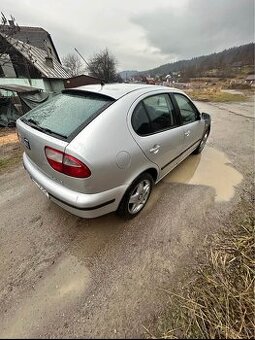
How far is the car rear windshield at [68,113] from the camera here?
6.59 ft

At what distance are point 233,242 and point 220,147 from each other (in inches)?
137

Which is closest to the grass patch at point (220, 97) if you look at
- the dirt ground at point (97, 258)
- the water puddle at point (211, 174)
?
the water puddle at point (211, 174)

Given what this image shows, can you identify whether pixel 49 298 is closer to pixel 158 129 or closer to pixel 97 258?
pixel 97 258

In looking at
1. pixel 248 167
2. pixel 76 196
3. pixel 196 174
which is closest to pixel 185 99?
pixel 196 174

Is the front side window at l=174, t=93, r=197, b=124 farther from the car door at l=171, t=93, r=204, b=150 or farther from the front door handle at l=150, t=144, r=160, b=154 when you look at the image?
the front door handle at l=150, t=144, r=160, b=154

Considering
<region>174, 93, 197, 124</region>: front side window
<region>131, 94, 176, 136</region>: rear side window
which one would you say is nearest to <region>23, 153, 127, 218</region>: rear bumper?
<region>131, 94, 176, 136</region>: rear side window

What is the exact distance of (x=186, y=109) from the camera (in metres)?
3.41

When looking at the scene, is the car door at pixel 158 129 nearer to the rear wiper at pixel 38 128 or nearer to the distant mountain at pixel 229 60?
the rear wiper at pixel 38 128

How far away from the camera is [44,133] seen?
2086 mm

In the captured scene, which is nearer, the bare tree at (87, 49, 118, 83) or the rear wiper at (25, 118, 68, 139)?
the rear wiper at (25, 118, 68, 139)

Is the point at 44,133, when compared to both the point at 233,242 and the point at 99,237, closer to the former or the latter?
the point at 99,237

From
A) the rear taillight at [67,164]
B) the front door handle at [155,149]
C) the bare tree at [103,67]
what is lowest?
the front door handle at [155,149]

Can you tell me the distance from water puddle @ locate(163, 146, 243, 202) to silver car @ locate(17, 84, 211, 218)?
1.08 metres

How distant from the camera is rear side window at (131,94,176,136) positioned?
7.56ft
